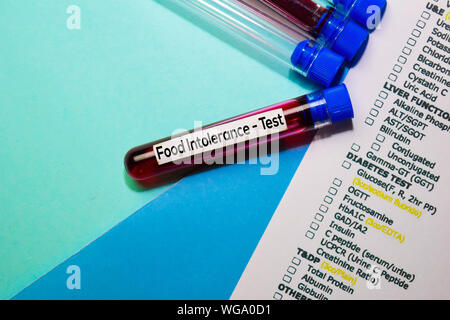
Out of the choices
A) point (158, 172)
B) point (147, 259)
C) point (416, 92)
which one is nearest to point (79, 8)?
point (158, 172)

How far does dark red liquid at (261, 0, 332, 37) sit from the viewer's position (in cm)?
60

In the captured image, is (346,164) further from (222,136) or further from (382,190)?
(222,136)

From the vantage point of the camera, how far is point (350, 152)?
63cm

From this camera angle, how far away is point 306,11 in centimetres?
60

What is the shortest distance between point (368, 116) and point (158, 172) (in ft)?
1.10

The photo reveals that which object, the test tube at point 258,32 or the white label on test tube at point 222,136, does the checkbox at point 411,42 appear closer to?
the test tube at point 258,32

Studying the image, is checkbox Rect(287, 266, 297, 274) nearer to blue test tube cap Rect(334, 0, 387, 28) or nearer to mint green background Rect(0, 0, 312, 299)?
mint green background Rect(0, 0, 312, 299)

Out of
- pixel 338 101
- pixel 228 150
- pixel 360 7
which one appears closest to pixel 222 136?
pixel 228 150

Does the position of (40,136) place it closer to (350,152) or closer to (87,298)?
(87,298)

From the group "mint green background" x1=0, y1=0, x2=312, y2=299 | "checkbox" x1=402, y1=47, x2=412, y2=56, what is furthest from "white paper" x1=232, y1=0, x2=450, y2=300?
"mint green background" x1=0, y1=0, x2=312, y2=299

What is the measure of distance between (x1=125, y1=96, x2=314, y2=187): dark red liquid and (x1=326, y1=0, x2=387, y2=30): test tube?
0.48 feet

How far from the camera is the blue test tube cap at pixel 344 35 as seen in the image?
23.0 inches

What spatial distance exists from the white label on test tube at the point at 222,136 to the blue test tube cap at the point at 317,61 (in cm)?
8

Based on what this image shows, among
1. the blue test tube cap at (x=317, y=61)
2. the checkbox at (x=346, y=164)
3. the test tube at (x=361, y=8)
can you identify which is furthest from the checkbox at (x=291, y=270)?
the test tube at (x=361, y=8)
